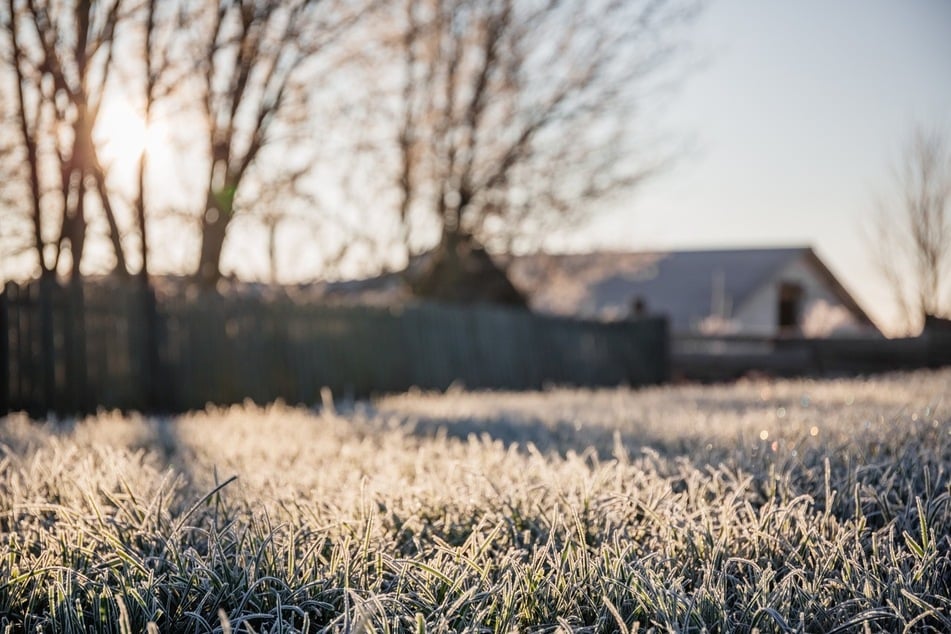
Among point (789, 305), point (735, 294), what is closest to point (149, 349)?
point (735, 294)

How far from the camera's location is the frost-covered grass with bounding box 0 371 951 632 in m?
A: 1.94

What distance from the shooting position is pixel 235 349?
322 inches

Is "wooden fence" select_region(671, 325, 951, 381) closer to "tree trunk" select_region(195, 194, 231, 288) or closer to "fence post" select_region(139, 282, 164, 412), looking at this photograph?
"tree trunk" select_region(195, 194, 231, 288)

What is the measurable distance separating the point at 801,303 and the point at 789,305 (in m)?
0.58

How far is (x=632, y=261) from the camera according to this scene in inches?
744

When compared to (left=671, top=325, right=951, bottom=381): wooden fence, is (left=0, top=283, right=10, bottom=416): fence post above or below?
above

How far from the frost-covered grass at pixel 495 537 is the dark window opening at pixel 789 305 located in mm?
27617

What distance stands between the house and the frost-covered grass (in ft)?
72.5

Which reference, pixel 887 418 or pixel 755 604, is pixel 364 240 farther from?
pixel 755 604

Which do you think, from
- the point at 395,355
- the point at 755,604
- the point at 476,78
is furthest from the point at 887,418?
the point at 476,78

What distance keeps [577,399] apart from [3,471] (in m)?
4.56

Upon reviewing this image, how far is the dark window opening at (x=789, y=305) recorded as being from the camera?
30263mm

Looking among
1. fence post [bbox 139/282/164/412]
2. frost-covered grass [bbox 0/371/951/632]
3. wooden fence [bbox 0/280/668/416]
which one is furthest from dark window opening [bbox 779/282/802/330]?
frost-covered grass [bbox 0/371/951/632]

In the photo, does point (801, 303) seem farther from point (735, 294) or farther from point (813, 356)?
point (813, 356)
